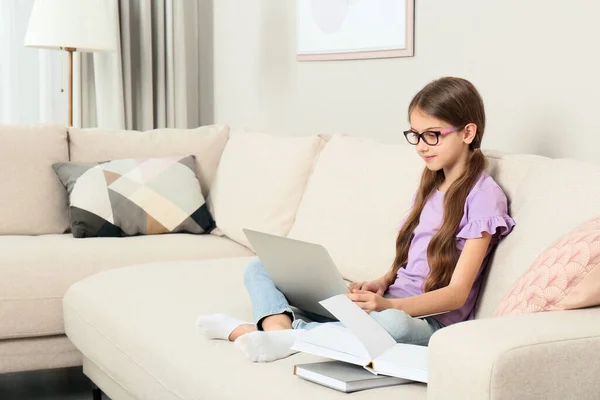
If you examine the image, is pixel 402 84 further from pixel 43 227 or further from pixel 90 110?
pixel 90 110

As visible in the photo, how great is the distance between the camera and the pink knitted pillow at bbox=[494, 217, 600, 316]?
4.83 feet

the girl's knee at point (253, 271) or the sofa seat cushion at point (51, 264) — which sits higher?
the girl's knee at point (253, 271)

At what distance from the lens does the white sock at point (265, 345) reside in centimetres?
172

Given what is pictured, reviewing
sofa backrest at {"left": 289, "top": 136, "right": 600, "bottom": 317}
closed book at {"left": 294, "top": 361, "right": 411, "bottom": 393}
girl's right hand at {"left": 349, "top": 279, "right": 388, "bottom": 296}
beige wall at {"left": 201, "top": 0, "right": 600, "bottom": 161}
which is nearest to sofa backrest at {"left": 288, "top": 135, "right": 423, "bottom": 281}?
sofa backrest at {"left": 289, "top": 136, "right": 600, "bottom": 317}

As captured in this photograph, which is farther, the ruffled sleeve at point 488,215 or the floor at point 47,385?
the floor at point 47,385

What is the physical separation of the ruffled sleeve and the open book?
41 centimetres

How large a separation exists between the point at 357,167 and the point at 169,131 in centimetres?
122

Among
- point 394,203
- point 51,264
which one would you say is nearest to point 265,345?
point 394,203

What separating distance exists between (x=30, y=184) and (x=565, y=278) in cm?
224

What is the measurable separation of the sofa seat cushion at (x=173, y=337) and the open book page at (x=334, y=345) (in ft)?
0.19

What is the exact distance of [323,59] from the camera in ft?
11.6

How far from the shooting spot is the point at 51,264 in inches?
108

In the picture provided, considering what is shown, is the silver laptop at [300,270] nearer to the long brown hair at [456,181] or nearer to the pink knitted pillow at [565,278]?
the long brown hair at [456,181]

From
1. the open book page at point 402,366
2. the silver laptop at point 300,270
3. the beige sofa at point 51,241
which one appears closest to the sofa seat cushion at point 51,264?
the beige sofa at point 51,241
